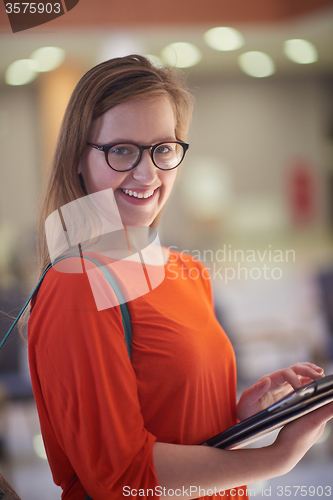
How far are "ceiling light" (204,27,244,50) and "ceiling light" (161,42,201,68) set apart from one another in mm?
28

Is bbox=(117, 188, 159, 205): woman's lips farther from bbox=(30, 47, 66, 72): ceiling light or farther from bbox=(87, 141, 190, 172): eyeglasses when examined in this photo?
bbox=(30, 47, 66, 72): ceiling light

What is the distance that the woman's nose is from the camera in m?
0.45

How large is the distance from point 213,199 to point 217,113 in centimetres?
15

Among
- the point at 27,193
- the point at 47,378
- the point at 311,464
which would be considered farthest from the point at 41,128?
the point at 311,464

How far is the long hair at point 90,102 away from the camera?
43cm

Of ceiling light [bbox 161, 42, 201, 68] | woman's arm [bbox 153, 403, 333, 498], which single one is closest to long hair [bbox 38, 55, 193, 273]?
ceiling light [bbox 161, 42, 201, 68]

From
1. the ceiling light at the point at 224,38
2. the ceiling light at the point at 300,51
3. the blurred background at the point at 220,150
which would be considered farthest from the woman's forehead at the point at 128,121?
the ceiling light at the point at 300,51

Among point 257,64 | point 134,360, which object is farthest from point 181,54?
point 134,360

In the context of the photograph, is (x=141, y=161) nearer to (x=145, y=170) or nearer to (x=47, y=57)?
(x=145, y=170)

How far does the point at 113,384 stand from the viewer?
15.4 inches

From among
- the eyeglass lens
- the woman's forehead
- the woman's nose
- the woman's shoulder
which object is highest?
the woman's forehead

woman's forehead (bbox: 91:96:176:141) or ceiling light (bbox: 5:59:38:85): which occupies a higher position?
ceiling light (bbox: 5:59:38:85)

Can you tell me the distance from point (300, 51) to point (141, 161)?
492mm

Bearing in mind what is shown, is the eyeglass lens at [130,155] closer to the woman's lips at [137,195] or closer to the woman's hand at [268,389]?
the woman's lips at [137,195]
